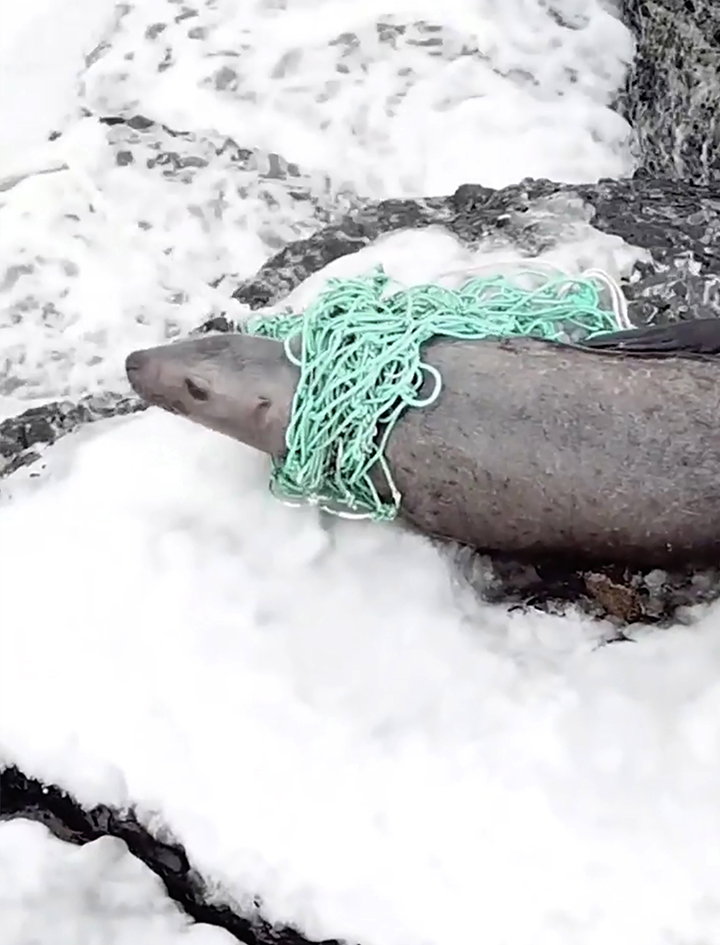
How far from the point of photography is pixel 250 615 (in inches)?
120

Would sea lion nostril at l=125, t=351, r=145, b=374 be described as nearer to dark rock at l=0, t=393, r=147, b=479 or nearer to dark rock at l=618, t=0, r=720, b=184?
dark rock at l=0, t=393, r=147, b=479

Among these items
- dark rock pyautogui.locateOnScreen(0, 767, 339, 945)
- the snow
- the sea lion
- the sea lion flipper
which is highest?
the sea lion flipper

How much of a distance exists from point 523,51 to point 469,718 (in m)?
3.22

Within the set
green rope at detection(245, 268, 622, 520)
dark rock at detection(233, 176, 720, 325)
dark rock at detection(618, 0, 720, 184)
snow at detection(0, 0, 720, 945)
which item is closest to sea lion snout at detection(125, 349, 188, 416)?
snow at detection(0, 0, 720, 945)

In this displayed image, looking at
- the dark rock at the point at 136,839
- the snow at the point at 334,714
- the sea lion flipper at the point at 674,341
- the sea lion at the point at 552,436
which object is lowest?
the dark rock at the point at 136,839

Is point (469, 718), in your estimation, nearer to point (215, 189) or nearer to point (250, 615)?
point (250, 615)

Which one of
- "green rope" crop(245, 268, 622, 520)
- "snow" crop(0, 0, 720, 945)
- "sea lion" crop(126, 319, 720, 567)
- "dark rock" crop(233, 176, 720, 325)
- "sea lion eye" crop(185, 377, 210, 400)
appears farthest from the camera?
"dark rock" crop(233, 176, 720, 325)

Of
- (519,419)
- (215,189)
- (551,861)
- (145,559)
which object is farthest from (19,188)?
(551,861)

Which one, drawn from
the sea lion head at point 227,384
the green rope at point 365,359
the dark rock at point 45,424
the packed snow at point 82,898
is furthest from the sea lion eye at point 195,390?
the packed snow at point 82,898

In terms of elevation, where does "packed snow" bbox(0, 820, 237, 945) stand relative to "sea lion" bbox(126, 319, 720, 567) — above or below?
below

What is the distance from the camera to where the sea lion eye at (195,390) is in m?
3.26

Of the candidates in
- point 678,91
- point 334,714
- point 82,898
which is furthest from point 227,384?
point 678,91

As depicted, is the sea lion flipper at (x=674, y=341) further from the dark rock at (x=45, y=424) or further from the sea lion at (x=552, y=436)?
the dark rock at (x=45, y=424)

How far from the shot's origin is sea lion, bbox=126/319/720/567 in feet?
9.91
